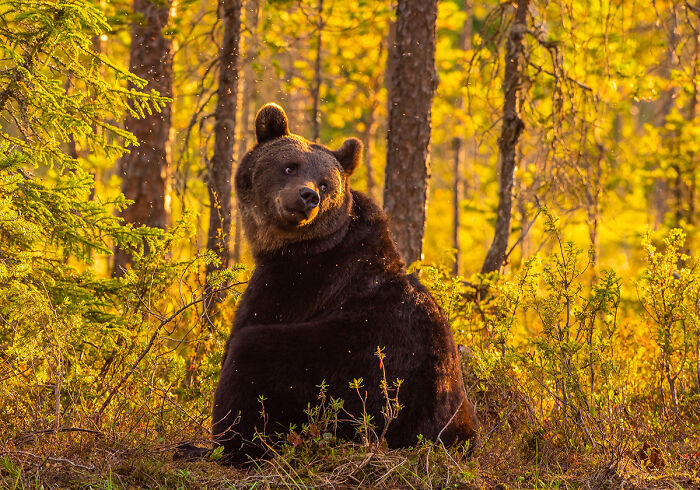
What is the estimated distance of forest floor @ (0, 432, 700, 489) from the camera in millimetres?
3607

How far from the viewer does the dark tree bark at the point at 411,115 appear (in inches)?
295

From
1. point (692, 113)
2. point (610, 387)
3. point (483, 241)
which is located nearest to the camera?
point (610, 387)

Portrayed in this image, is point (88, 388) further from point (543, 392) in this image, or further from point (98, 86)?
point (543, 392)

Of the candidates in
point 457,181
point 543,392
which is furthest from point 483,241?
point 543,392

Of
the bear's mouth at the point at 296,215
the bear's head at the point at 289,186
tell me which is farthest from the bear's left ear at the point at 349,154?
A: the bear's mouth at the point at 296,215

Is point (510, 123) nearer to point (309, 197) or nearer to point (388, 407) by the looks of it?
point (309, 197)

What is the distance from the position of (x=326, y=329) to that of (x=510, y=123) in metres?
4.54

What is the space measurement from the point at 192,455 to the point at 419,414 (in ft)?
4.49

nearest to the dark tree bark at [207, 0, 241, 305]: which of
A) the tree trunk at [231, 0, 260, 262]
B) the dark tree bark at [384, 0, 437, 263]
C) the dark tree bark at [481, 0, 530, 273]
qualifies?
the tree trunk at [231, 0, 260, 262]

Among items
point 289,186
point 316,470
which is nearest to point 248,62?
point 289,186

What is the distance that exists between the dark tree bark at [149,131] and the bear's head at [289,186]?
3580 mm

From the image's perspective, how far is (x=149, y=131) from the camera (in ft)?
26.8

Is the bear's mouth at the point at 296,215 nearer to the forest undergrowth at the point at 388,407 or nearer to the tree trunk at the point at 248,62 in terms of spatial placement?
the forest undergrowth at the point at 388,407

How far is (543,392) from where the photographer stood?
200 inches
